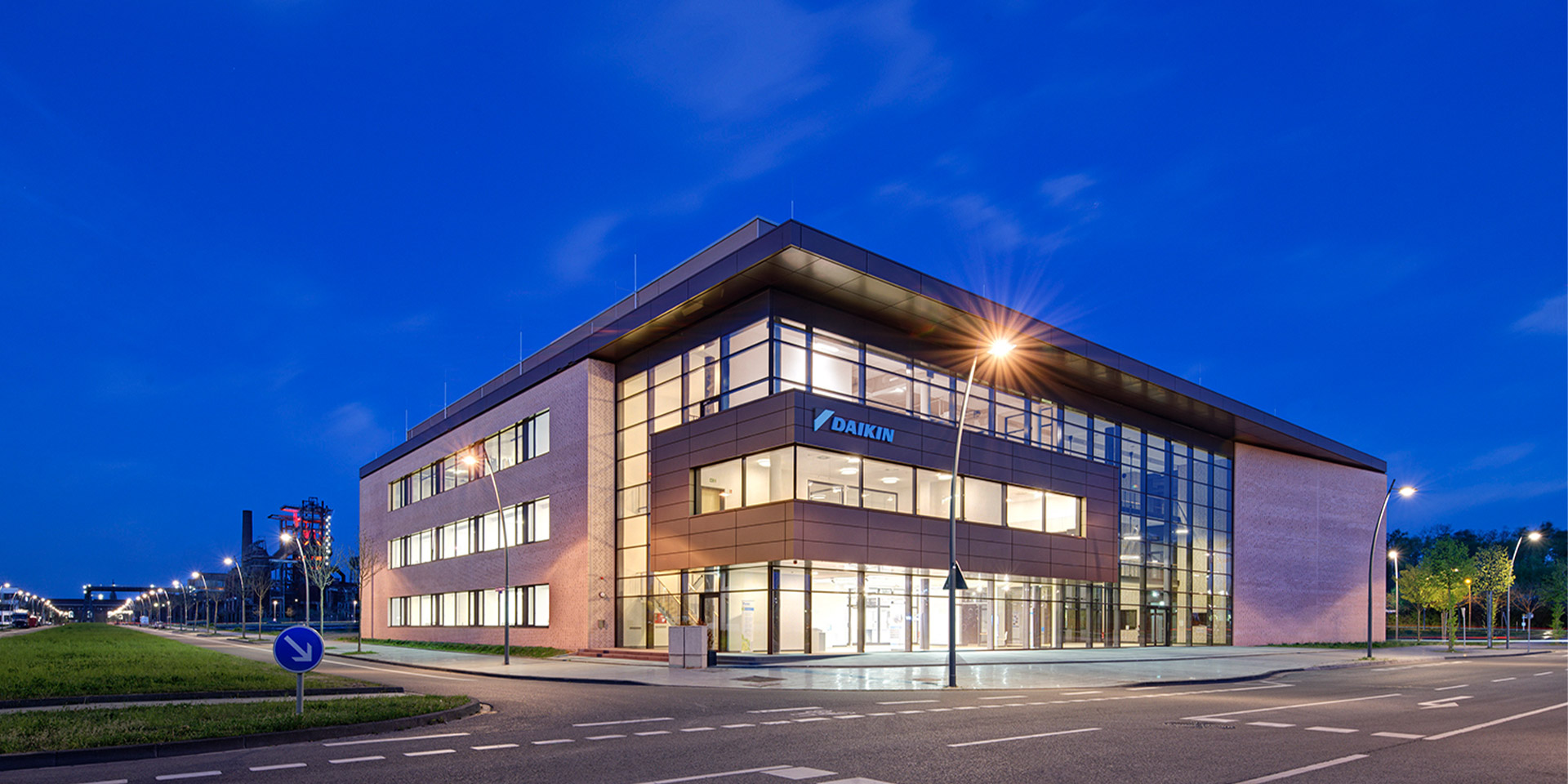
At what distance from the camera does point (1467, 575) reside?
199 ft

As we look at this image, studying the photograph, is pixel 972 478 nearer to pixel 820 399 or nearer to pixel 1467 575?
pixel 820 399

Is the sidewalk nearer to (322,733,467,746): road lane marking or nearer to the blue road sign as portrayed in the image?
(322,733,467,746): road lane marking

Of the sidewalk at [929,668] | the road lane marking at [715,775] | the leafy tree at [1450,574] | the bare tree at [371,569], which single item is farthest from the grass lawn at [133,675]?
the leafy tree at [1450,574]

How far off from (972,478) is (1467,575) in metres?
39.7

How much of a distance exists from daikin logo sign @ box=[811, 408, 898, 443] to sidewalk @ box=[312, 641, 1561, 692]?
25.2 feet

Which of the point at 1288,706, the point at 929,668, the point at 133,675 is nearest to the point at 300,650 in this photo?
the point at 133,675

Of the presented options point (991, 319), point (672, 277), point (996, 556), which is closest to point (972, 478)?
point (996, 556)

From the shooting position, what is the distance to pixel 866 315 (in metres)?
37.8

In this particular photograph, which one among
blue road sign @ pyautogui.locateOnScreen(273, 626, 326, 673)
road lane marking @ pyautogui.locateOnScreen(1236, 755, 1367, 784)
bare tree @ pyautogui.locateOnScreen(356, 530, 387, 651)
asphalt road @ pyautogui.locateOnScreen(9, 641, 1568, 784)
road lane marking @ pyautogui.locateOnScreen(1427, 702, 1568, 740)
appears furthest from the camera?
bare tree @ pyautogui.locateOnScreen(356, 530, 387, 651)

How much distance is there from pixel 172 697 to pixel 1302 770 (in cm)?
1844

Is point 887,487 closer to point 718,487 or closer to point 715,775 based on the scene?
point 718,487

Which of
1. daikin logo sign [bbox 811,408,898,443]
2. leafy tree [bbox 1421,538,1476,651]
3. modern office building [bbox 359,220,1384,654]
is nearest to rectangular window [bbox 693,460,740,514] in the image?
modern office building [bbox 359,220,1384,654]

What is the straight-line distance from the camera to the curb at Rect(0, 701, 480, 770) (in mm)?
10898

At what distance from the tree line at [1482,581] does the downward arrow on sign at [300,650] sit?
57770 millimetres
